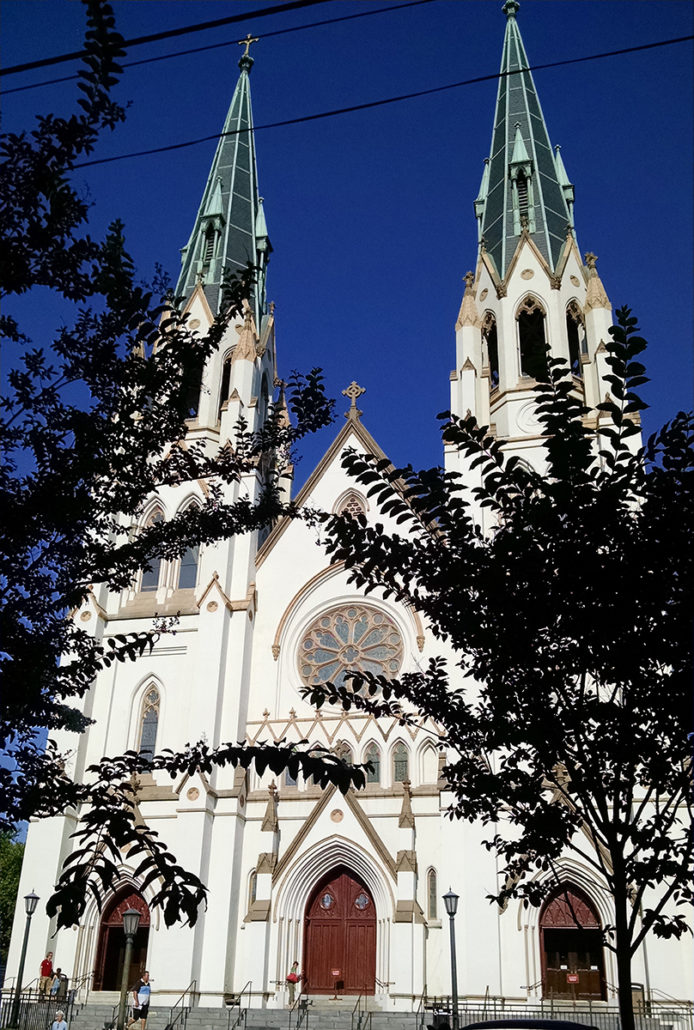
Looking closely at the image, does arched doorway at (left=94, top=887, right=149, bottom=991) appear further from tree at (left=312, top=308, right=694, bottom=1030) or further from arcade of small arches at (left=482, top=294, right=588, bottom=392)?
arcade of small arches at (left=482, top=294, right=588, bottom=392)

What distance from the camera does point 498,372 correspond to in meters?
30.7

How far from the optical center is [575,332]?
31578 mm

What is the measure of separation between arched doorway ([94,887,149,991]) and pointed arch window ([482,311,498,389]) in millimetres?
19734

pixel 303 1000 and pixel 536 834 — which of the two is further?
pixel 303 1000

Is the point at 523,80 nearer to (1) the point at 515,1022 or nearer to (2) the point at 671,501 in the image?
(2) the point at 671,501

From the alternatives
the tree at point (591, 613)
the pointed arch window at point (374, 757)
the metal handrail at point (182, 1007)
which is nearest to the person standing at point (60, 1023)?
the metal handrail at point (182, 1007)

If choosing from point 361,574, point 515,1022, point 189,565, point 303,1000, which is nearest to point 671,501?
point 361,574

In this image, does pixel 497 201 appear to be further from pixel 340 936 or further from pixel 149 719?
pixel 340 936

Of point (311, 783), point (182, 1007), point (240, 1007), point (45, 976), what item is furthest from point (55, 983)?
point (311, 783)

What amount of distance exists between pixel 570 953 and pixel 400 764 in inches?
242

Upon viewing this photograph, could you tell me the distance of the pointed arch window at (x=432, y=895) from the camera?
22.2m

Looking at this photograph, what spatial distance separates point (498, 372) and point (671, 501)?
23.1 metres

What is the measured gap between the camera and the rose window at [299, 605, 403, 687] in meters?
26.6

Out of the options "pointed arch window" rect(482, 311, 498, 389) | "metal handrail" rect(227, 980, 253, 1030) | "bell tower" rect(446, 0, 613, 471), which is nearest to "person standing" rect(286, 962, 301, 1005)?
"metal handrail" rect(227, 980, 253, 1030)
